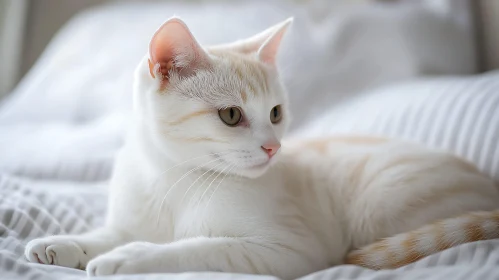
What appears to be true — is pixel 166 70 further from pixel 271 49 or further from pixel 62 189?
pixel 62 189

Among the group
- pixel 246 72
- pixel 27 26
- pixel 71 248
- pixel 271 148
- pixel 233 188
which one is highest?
pixel 27 26

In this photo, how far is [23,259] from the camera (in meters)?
1.03

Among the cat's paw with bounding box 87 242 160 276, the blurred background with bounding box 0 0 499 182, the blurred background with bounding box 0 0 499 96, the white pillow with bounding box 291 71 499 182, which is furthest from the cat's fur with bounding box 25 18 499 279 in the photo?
the blurred background with bounding box 0 0 499 96

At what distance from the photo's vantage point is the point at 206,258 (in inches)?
37.9

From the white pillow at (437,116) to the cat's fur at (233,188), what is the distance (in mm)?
235

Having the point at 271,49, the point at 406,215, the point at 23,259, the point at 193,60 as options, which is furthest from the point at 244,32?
the point at 23,259

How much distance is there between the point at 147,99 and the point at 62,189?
0.67 metres

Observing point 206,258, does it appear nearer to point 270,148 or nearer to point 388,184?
point 270,148

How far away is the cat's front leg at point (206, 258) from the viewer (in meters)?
0.92

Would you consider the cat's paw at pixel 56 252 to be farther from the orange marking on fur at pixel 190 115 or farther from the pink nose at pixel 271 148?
the pink nose at pixel 271 148

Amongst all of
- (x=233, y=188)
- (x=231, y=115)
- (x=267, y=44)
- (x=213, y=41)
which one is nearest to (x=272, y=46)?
(x=267, y=44)

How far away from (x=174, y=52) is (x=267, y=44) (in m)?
0.27

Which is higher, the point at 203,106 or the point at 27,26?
the point at 27,26

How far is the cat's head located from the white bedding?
280mm
